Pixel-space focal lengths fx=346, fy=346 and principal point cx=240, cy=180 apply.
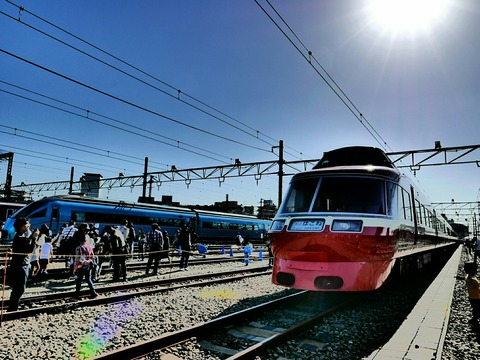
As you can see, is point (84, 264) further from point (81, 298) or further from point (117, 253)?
point (117, 253)

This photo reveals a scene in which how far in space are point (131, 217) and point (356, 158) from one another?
1901cm

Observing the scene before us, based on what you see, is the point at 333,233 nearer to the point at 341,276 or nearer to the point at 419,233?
the point at 341,276

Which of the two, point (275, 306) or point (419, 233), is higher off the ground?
point (419, 233)

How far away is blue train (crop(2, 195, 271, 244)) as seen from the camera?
19.7 m

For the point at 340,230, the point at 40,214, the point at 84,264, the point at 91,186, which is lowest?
the point at 84,264

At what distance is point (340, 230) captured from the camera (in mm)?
6270

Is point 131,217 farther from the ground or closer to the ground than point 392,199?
closer to the ground

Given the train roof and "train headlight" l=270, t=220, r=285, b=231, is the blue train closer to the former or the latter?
the train roof

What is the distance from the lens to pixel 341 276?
6.18 m

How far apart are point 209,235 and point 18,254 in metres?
24.8

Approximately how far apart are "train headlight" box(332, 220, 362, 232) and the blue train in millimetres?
15103

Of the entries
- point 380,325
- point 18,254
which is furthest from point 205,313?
point 18,254

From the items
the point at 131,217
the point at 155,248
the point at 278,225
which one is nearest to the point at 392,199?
the point at 278,225

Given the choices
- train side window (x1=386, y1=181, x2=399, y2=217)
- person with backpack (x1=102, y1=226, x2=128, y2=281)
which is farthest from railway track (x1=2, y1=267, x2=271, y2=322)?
train side window (x1=386, y1=181, x2=399, y2=217)
